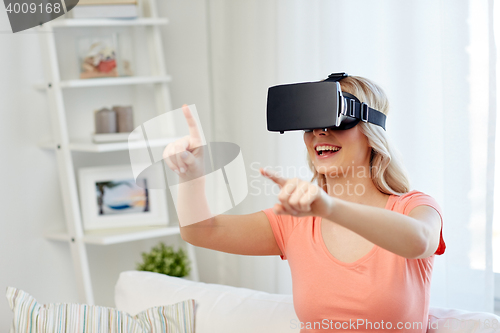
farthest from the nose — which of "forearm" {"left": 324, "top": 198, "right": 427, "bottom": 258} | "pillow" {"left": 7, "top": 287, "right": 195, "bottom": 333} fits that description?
"pillow" {"left": 7, "top": 287, "right": 195, "bottom": 333}

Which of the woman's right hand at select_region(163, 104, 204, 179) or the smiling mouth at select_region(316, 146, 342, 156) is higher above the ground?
the woman's right hand at select_region(163, 104, 204, 179)

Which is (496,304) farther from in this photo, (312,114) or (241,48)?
(241,48)

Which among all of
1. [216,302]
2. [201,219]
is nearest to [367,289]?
[201,219]

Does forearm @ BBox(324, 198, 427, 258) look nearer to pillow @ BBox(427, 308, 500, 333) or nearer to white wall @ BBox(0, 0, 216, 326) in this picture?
pillow @ BBox(427, 308, 500, 333)

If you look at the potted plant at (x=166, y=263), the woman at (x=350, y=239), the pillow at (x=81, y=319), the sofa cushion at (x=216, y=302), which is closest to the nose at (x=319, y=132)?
the woman at (x=350, y=239)

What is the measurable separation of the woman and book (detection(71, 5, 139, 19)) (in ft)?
3.39

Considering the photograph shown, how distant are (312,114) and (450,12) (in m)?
0.65

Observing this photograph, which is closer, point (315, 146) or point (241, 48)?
point (315, 146)

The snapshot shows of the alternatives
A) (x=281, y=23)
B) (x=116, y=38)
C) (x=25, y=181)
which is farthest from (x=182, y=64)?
(x=25, y=181)

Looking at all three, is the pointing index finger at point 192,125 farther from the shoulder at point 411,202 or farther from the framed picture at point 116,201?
the framed picture at point 116,201

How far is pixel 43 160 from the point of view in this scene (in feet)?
6.38

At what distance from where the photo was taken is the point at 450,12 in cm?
131

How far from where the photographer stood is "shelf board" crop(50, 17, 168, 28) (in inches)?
68.7

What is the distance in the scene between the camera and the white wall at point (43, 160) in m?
1.85
